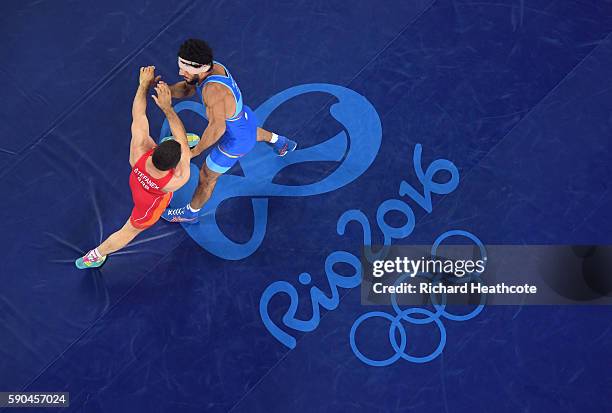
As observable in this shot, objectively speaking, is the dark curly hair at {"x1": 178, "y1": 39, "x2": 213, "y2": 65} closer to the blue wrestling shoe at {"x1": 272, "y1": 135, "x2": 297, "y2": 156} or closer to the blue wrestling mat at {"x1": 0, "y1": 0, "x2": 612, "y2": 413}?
the blue wrestling shoe at {"x1": 272, "y1": 135, "x2": 297, "y2": 156}

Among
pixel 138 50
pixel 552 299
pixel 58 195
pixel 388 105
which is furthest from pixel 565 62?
pixel 58 195

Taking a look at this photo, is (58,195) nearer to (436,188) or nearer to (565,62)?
(436,188)

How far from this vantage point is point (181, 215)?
18.1 ft

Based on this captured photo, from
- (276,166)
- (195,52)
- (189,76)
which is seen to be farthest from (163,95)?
(276,166)

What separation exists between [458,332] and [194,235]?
2585 mm

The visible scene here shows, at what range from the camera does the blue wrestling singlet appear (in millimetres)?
4598

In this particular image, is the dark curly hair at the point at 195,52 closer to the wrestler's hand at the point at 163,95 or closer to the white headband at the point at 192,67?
the white headband at the point at 192,67

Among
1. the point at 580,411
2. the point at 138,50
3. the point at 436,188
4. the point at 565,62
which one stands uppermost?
the point at 138,50

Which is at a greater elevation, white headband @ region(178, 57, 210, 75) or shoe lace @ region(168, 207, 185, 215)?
white headband @ region(178, 57, 210, 75)

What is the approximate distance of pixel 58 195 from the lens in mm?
5680

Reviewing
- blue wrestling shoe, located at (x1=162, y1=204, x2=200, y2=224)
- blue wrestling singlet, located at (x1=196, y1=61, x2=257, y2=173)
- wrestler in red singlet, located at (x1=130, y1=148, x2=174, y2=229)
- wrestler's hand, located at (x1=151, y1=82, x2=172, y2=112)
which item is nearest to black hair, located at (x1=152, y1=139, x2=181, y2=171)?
wrestler in red singlet, located at (x1=130, y1=148, x2=174, y2=229)

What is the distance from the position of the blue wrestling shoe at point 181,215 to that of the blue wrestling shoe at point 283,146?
0.93m

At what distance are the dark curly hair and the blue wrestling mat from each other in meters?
1.53

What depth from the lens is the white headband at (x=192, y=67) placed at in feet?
14.1
